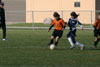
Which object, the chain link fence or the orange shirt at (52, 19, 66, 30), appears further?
the chain link fence

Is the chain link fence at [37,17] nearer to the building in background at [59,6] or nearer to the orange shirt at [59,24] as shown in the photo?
the building in background at [59,6]

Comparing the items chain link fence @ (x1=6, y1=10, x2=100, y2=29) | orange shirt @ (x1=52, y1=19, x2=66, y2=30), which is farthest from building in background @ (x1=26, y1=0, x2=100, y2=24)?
orange shirt @ (x1=52, y1=19, x2=66, y2=30)

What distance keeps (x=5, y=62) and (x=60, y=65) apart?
75.6 inches

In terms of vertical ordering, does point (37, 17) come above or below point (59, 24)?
below

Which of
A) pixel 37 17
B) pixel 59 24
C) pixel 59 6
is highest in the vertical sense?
pixel 59 24

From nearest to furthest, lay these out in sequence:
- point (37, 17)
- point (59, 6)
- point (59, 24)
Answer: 1. point (59, 24)
2. point (37, 17)
3. point (59, 6)

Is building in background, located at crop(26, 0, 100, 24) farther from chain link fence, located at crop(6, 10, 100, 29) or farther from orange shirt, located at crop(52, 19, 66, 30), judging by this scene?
orange shirt, located at crop(52, 19, 66, 30)

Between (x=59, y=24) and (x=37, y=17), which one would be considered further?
(x=37, y=17)

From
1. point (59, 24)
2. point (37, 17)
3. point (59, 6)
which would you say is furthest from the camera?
point (59, 6)

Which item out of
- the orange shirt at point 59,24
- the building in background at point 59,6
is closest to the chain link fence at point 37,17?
the building in background at point 59,6

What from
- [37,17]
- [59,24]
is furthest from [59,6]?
[59,24]

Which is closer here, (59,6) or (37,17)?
(37,17)

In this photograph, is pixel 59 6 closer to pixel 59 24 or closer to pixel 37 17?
pixel 37 17

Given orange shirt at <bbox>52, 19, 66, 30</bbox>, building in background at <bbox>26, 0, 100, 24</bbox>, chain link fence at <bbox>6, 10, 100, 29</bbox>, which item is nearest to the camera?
orange shirt at <bbox>52, 19, 66, 30</bbox>
